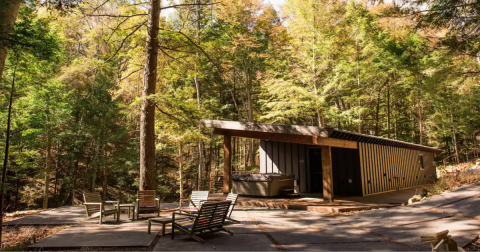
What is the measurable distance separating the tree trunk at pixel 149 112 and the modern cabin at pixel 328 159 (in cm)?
309

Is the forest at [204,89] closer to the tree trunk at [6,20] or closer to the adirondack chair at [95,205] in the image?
the adirondack chair at [95,205]

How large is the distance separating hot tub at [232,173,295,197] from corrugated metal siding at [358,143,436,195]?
305 cm

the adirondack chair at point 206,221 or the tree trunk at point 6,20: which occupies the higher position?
the tree trunk at point 6,20

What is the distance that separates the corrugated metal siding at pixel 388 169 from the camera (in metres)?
10.4

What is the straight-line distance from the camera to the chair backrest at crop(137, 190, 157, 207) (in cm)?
651

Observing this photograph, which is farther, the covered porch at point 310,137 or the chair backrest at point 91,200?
the covered porch at point 310,137

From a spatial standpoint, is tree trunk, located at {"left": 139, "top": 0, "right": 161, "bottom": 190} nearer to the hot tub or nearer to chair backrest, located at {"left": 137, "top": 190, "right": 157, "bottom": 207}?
chair backrest, located at {"left": 137, "top": 190, "right": 157, "bottom": 207}

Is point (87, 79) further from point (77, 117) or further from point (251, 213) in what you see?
point (251, 213)

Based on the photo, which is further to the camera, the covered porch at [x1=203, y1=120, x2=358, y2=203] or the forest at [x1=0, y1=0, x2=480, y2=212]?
the forest at [x1=0, y1=0, x2=480, y2=212]

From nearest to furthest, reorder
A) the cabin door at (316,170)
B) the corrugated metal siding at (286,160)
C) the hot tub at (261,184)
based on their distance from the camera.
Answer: the hot tub at (261,184) → the cabin door at (316,170) → the corrugated metal siding at (286,160)

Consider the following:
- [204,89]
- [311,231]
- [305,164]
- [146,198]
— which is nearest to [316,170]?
[305,164]

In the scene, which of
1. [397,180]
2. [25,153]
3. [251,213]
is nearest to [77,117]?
[25,153]

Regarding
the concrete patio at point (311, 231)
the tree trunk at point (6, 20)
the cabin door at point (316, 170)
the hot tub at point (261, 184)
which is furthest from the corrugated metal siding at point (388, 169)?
the tree trunk at point (6, 20)

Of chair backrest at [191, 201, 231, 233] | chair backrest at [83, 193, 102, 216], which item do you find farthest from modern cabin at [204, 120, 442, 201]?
chair backrest at [83, 193, 102, 216]
